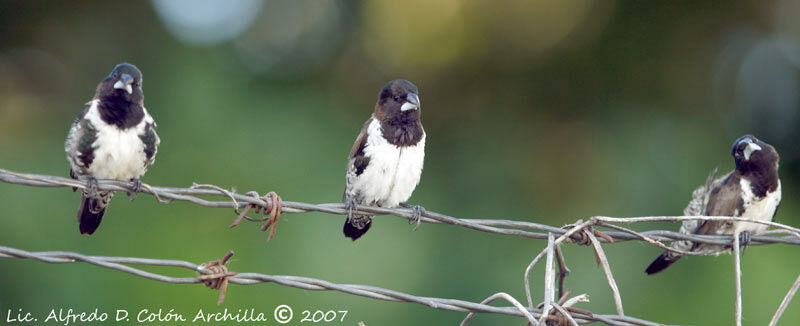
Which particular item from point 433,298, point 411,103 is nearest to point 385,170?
point 411,103

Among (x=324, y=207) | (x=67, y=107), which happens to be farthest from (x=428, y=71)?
(x=324, y=207)

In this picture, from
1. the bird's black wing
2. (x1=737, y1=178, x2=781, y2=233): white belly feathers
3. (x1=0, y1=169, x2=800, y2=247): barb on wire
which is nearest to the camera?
(x1=0, y1=169, x2=800, y2=247): barb on wire

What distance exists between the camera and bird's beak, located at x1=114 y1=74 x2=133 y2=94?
3693 mm

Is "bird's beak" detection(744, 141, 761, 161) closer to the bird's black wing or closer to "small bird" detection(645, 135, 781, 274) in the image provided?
"small bird" detection(645, 135, 781, 274)

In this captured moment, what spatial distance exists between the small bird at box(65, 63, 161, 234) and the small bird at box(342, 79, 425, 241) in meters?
1.16

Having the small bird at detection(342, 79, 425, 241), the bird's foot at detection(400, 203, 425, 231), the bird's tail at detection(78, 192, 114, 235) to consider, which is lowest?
the bird's foot at detection(400, 203, 425, 231)

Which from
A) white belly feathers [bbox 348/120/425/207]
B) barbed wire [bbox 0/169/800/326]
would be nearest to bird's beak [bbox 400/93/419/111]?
white belly feathers [bbox 348/120/425/207]

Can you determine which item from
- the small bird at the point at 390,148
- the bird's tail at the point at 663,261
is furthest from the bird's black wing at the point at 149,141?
the bird's tail at the point at 663,261

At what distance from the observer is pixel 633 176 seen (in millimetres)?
7441

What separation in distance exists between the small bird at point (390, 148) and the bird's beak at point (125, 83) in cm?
128

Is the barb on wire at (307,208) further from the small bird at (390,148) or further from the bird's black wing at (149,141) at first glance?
the small bird at (390,148)

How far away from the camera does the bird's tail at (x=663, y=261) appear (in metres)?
4.29

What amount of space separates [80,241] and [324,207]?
427 cm

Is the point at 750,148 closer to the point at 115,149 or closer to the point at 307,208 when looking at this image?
the point at 307,208
